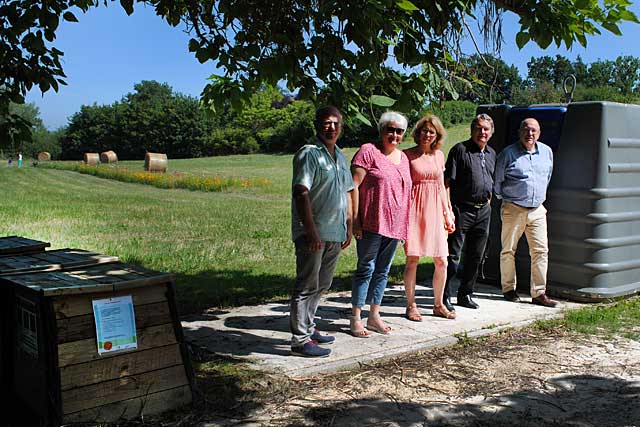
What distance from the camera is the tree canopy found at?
15.7ft

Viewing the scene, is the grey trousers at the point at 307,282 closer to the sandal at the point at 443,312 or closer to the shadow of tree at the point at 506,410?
the shadow of tree at the point at 506,410

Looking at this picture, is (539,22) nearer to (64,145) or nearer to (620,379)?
(620,379)

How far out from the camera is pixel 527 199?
701cm

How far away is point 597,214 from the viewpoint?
717 centimetres

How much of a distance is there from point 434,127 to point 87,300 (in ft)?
11.9

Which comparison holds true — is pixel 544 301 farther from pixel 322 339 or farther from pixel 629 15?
pixel 629 15

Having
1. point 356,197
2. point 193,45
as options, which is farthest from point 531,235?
point 193,45

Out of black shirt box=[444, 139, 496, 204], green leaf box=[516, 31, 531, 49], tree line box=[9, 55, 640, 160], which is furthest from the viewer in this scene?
tree line box=[9, 55, 640, 160]

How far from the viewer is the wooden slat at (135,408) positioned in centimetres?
370

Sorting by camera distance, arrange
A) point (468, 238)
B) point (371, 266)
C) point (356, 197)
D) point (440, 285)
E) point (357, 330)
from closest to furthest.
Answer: point (356, 197) → point (371, 266) → point (357, 330) → point (440, 285) → point (468, 238)

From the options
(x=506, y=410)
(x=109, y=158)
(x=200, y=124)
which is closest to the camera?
(x=506, y=410)

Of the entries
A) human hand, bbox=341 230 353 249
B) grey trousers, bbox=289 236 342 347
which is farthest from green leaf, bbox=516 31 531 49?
grey trousers, bbox=289 236 342 347

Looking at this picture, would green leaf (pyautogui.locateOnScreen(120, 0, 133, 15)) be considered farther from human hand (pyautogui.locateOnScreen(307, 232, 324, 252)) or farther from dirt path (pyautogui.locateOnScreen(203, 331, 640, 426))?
dirt path (pyautogui.locateOnScreen(203, 331, 640, 426))

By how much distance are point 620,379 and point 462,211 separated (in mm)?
2364
